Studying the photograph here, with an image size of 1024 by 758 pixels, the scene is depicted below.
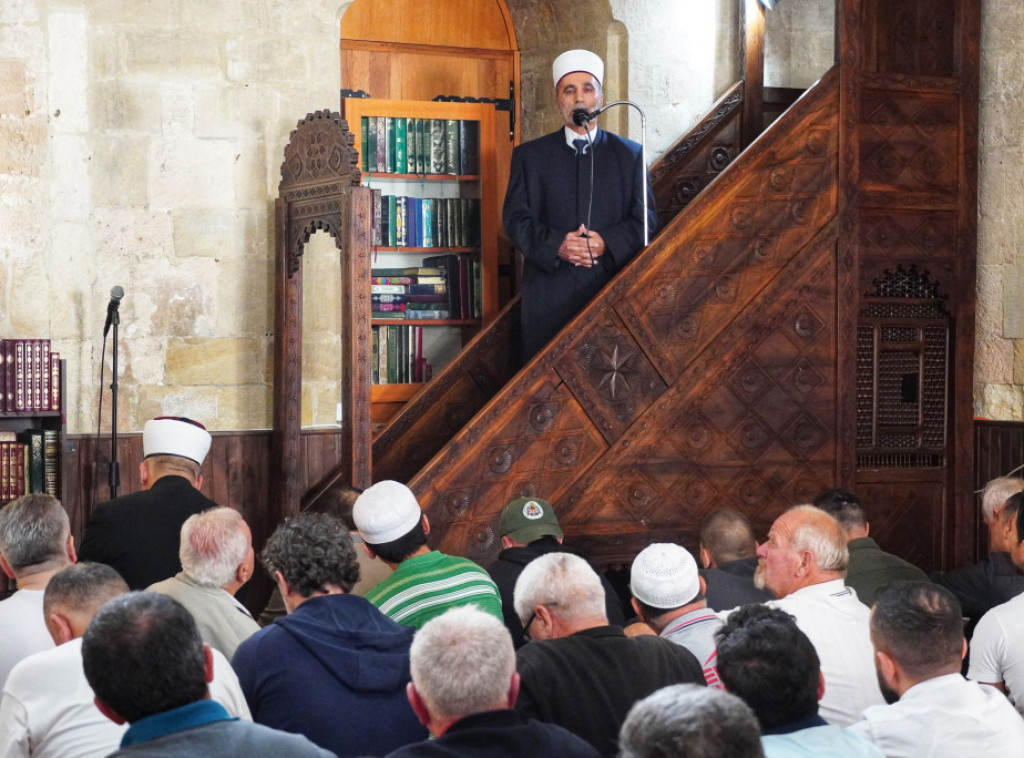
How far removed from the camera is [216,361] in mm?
5785

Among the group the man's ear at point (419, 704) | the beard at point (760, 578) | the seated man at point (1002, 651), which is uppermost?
the man's ear at point (419, 704)

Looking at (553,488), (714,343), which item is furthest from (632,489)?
(714,343)

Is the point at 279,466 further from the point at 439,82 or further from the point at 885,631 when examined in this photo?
the point at 885,631

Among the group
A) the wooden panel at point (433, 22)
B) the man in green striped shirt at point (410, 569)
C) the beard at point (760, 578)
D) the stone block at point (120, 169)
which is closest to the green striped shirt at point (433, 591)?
the man in green striped shirt at point (410, 569)

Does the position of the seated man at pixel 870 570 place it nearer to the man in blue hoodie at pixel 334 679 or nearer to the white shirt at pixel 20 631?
the man in blue hoodie at pixel 334 679

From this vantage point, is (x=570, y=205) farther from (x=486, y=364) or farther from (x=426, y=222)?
(x=426, y=222)

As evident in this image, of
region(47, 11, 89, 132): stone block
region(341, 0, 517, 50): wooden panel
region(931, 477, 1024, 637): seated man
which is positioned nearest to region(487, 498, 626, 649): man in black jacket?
region(931, 477, 1024, 637): seated man

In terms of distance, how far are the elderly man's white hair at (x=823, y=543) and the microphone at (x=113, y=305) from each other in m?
2.89

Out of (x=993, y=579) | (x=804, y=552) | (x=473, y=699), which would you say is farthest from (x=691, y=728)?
(x=993, y=579)

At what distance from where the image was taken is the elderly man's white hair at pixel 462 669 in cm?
216

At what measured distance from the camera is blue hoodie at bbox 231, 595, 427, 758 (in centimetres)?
276

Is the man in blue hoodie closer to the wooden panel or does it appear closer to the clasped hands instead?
the clasped hands

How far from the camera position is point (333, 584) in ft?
10.1

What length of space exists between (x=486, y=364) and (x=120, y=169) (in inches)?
71.4
